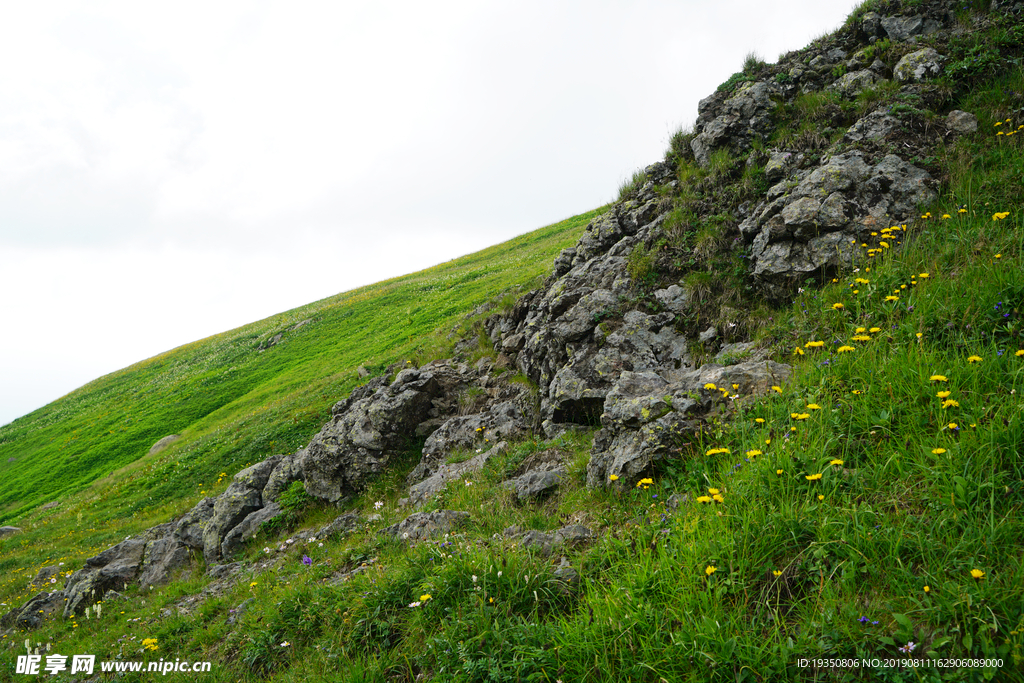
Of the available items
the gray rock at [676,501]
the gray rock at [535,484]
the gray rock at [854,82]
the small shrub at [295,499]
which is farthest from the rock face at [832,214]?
the small shrub at [295,499]

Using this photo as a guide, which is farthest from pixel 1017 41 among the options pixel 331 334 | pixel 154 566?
pixel 331 334

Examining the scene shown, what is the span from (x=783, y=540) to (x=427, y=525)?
4855 millimetres

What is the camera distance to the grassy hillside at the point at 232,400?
1789 cm

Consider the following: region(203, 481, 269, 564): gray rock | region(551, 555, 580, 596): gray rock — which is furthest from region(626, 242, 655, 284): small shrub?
region(203, 481, 269, 564): gray rock

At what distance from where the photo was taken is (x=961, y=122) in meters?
8.59

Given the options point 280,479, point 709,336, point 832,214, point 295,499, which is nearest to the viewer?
point 832,214

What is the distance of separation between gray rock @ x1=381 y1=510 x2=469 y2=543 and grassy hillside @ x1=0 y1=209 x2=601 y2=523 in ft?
30.4

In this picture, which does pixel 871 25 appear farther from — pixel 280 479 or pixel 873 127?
pixel 280 479

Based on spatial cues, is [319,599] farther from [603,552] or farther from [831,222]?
[831,222]

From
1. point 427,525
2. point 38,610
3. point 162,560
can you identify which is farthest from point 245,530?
point 427,525

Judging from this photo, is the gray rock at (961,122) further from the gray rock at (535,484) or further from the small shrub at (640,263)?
the gray rock at (535,484)

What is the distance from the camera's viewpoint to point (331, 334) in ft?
112

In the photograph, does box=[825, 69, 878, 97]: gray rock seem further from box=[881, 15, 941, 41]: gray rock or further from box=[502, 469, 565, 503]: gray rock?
box=[502, 469, 565, 503]: gray rock

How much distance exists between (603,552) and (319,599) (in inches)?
147
